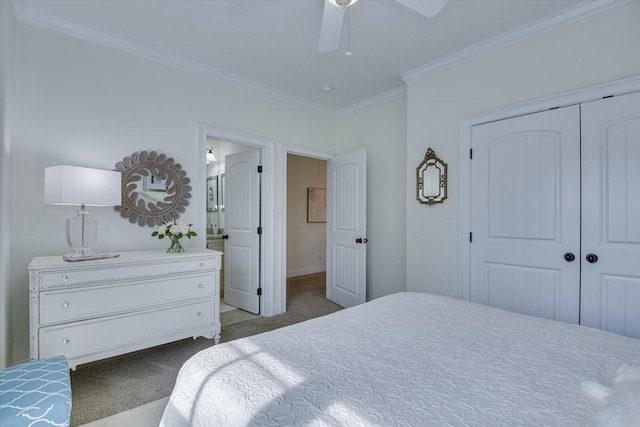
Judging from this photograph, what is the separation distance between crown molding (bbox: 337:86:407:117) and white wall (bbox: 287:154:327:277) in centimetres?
194

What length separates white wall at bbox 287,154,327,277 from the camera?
6082 millimetres

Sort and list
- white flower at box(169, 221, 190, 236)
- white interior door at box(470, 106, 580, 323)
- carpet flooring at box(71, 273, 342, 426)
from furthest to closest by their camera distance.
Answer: white flower at box(169, 221, 190, 236) < white interior door at box(470, 106, 580, 323) < carpet flooring at box(71, 273, 342, 426)

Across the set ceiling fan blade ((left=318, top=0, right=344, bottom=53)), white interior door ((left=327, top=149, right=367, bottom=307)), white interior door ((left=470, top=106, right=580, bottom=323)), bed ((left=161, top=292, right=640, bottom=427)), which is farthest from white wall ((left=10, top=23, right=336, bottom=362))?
white interior door ((left=470, top=106, right=580, bottom=323))

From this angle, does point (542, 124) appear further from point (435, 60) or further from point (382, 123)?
point (382, 123)

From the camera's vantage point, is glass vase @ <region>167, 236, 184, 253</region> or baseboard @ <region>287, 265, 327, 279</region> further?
baseboard @ <region>287, 265, 327, 279</region>

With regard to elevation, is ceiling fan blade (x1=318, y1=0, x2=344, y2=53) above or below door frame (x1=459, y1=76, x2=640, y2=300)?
above

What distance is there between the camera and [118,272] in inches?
87.5

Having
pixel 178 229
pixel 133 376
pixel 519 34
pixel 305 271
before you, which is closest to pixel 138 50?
pixel 178 229

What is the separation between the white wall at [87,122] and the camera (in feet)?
7.47

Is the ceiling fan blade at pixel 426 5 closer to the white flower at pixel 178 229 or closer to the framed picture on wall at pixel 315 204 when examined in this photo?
the white flower at pixel 178 229

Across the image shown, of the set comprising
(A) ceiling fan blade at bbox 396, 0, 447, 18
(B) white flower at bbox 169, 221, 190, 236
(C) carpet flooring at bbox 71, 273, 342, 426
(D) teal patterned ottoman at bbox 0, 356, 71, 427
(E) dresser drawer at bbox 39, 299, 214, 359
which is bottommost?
(C) carpet flooring at bbox 71, 273, 342, 426

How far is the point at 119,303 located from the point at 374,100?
3430 millimetres

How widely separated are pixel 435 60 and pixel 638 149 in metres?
1.71

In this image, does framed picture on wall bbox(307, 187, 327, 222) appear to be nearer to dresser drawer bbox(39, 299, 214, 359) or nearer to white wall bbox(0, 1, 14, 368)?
dresser drawer bbox(39, 299, 214, 359)
